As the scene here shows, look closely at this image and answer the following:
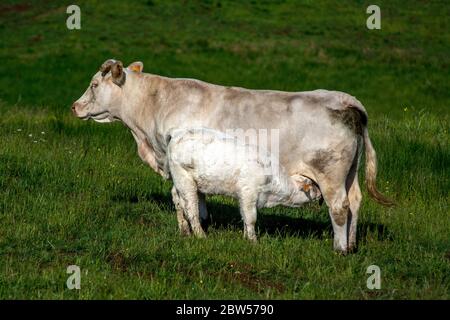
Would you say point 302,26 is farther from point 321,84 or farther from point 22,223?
point 22,223

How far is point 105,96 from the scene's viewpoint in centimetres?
1222

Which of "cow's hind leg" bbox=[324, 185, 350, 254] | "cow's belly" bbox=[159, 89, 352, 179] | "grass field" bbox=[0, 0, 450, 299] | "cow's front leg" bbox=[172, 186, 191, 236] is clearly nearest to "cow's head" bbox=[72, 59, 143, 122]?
"grass field" bbox=[0, 0, 450, 299]

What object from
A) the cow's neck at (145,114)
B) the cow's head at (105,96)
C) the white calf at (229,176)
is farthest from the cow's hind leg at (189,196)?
the cow's head at (105,96)

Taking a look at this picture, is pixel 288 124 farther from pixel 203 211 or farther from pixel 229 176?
pixel 203 211

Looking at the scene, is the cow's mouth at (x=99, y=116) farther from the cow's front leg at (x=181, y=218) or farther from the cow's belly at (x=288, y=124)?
the cow's front leg at (x=181, y=218)

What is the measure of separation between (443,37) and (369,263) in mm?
25066

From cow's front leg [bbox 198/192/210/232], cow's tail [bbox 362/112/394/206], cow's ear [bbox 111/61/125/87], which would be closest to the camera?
cow's tail [bbox 362/112/394/206]

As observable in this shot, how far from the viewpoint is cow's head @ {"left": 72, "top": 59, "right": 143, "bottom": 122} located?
1213 cm

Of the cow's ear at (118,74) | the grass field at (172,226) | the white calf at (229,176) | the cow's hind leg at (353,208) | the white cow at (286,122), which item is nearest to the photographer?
the grass field at (172,226)

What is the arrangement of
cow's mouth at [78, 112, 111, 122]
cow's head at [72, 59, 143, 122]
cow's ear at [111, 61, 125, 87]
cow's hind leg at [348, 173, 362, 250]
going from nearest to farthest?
cow's hind leg at [348, 173, 362, 250], cow's ear at [111, 61, 125, 87], cow's head at [72, 59, 143, 122], cow's mouth at [78, 112, 111, 122]

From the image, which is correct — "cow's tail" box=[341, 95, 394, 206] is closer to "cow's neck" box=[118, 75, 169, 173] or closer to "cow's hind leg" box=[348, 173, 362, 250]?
"cow's hind leg" box=[348, 173, 362, 250]

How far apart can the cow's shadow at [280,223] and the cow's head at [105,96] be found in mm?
1160

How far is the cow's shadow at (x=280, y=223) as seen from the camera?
37.6ft
